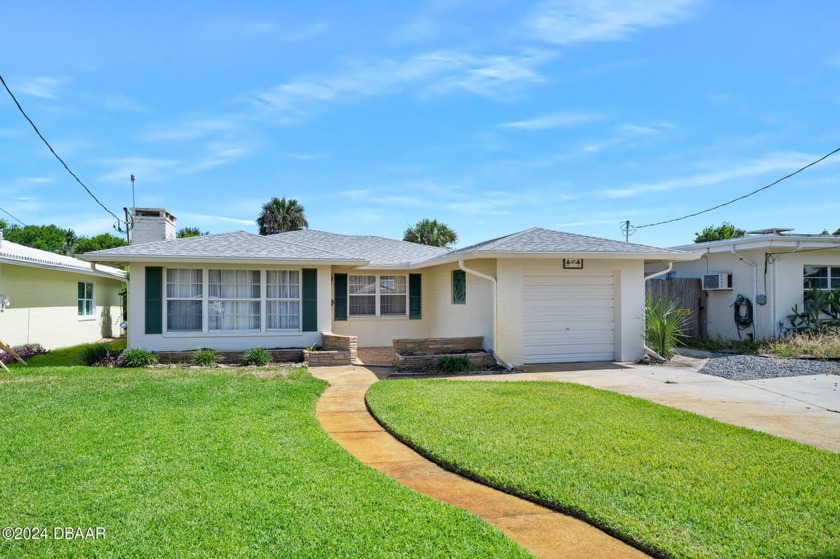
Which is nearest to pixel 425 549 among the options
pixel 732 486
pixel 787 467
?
pixel 732 486

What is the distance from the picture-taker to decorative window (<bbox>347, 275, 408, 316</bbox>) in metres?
17.3

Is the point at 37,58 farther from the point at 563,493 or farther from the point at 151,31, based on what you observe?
the point at 563,493

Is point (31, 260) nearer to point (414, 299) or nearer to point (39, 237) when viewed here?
point (414, 299)

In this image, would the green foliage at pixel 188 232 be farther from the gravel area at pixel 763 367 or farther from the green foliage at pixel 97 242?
the gravel area at pixel 763 367

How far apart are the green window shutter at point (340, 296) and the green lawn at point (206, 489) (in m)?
8.67

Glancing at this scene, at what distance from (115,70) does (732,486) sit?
645 inches

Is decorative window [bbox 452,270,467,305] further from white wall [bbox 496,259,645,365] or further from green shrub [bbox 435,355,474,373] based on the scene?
green shrub [bbox 435,355,474,373]

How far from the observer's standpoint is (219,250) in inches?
531

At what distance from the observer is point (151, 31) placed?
1320 cm

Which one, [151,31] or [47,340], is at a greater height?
[151,31]

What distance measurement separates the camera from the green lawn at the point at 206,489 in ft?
12.0

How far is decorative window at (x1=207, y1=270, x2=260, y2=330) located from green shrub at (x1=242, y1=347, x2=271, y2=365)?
1204 mm

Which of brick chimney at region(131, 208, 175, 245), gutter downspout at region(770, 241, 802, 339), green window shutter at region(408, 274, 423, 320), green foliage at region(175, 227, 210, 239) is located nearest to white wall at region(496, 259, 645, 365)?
gutter downspout at region(770, 241, 802, 339)

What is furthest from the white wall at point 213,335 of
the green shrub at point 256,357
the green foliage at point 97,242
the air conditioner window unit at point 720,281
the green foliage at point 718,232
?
the green foliage at point 97,242
